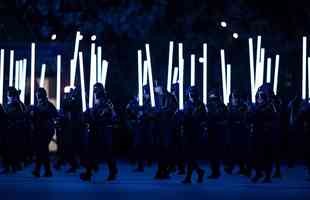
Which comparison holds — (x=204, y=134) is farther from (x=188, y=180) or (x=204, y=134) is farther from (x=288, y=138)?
(x=288, y=138)

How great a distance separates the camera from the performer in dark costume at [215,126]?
17.5 metres

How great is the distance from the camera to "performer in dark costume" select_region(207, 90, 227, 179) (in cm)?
1748

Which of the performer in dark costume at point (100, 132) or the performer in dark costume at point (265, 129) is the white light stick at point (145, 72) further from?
the performer in dark costume at point (265, 129)

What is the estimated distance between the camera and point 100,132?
1695cm

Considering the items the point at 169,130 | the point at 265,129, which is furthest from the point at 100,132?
the point at 265,129

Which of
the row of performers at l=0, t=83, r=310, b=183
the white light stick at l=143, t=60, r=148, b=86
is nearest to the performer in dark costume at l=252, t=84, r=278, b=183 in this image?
the row of performers at l=0, t=83, r=310, b=183

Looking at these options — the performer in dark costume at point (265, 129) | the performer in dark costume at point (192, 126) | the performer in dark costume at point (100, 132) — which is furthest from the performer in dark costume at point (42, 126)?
the performer in dark costume at point (265, 129)

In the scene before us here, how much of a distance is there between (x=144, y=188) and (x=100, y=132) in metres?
1.77

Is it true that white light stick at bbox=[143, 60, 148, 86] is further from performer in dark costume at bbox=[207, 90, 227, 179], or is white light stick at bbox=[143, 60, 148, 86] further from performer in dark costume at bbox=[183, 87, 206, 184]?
performer in dark costume at bbox=[183, 87, 206, 184]

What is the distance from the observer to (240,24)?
81.1ft

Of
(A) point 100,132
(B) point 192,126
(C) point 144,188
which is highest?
(B) point 192,126

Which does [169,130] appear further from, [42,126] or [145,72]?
[145,72]

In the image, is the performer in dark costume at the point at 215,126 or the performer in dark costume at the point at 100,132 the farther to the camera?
the performer in dark costume at the point at 215,126

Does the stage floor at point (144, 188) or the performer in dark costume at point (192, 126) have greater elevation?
the performer in dark costume at point (192, 126)
